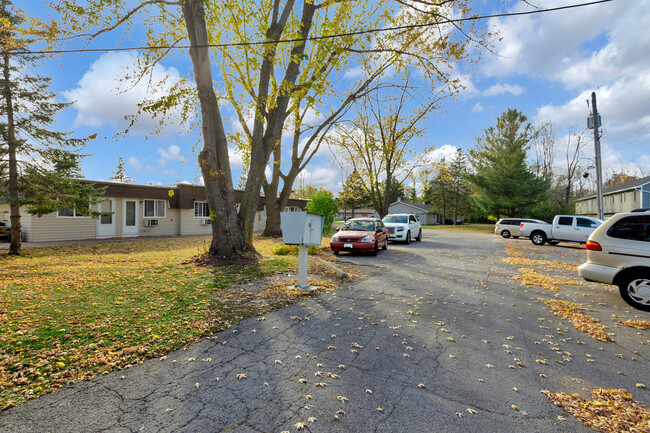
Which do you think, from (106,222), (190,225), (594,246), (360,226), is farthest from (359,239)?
(106,222)

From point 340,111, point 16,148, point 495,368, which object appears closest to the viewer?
point 495,368

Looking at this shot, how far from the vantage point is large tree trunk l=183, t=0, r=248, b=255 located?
9008mm

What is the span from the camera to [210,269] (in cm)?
810

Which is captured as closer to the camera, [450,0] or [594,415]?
[594,415]

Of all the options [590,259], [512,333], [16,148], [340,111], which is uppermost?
[340,111]

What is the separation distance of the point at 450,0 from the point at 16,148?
16.0 m

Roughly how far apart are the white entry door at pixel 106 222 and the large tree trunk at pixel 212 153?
13.2 meters

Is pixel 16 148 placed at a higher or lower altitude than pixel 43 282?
higher

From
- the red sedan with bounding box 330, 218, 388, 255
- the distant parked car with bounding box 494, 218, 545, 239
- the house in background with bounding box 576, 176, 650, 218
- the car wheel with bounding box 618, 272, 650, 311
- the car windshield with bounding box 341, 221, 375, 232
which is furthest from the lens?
the house in background with bounding box 576, 176, 650, 218

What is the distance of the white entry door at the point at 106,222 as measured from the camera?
1823 centimetres

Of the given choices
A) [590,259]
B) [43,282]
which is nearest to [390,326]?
[590,259]

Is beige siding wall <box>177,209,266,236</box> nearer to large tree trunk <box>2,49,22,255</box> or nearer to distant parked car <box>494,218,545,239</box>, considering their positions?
large tree trunk <box>2,49,22,255</box>

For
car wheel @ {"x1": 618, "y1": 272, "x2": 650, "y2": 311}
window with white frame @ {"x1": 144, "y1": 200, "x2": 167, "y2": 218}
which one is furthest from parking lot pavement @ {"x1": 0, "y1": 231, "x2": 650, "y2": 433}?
window with white frame @ {"x1": 144, "y1": 200, "x2": 167, "y2": 218}

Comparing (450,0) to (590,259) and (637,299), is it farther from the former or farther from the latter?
(637,299)
